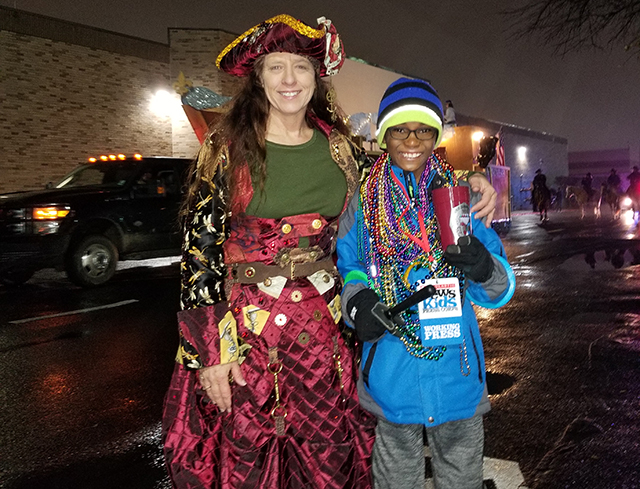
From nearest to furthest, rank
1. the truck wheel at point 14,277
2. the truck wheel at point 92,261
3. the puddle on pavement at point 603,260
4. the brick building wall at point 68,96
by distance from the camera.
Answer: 1. the truck wheel at point 92,261
2. the truck wheel at point 14,277
3. the puddle on pavement at point 603,260
4. the brick building wall at point 68,96

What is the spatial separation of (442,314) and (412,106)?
31.9 inches

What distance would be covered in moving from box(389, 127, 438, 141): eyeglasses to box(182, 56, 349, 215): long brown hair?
1.26ft

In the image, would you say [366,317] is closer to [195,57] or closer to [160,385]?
[160,385]

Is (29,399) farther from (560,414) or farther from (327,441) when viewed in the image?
(560,414)

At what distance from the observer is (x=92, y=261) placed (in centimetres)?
845

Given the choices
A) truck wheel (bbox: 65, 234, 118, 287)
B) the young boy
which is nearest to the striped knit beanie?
the young boy

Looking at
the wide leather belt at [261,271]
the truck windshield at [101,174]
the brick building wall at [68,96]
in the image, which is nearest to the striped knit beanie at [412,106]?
the wide leather belt at [261,271]

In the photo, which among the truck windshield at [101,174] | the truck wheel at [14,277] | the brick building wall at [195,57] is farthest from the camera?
the brick building wall at [195,57]

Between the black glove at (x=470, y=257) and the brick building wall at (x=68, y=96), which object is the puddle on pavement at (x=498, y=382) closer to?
the black glove at (x=470, y=257)

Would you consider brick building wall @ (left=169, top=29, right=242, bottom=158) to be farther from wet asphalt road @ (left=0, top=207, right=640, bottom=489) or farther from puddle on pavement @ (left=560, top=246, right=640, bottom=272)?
puddle on pavement @ (left=560, top=246, right=640, bottom=272)

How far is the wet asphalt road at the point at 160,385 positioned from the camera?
2.94m

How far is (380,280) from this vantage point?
1983mm

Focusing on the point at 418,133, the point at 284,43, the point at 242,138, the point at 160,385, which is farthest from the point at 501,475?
the point at 160,385

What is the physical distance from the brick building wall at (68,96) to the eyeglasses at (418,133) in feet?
54.0
